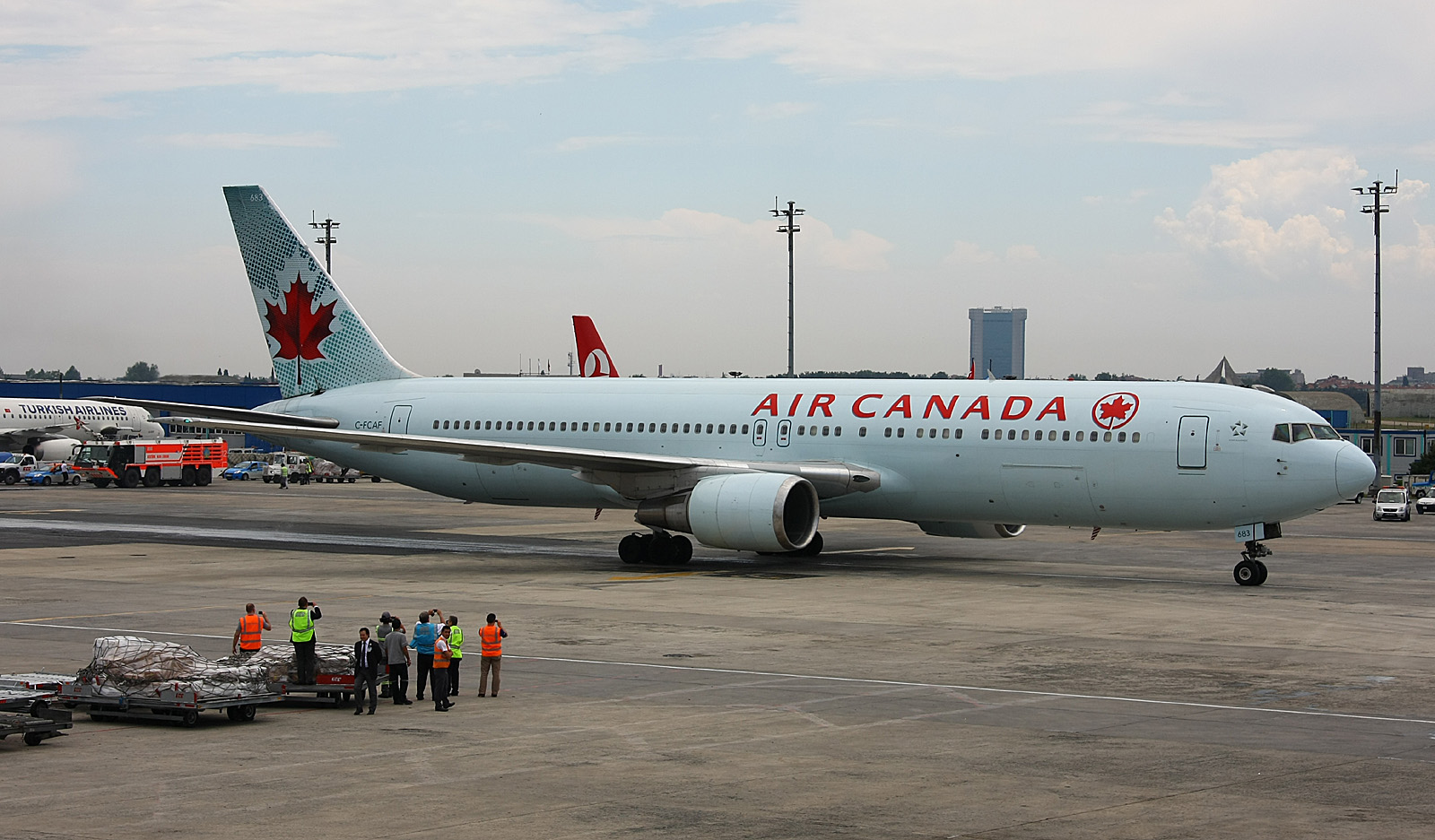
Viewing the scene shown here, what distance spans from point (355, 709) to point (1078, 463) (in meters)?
19.8

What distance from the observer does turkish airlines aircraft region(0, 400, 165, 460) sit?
89.4m

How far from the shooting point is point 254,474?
9162 centimetres

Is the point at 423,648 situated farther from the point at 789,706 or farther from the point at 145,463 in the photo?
the point at 145,463

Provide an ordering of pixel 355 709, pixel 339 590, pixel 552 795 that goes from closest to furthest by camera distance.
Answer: pixel 552 795, pixel 355 709, pixel 339 590

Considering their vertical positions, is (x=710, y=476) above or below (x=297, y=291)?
below

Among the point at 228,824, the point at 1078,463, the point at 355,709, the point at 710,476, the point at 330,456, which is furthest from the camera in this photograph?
the point at 330,456

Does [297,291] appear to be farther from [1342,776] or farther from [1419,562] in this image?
[1342,776]

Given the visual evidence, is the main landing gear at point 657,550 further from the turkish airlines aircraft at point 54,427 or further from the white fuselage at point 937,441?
the turkish airlines aircraft at point 54,427

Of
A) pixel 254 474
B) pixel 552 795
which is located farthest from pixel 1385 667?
pixel 254 474

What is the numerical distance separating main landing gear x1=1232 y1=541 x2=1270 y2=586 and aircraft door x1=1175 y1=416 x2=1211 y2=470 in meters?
2.37

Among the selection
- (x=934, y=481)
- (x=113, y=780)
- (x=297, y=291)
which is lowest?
(x=113, y=780)

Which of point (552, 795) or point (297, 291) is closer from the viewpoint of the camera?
point (552, 795)

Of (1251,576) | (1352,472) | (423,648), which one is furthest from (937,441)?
(423,648)

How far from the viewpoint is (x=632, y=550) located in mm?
38156
